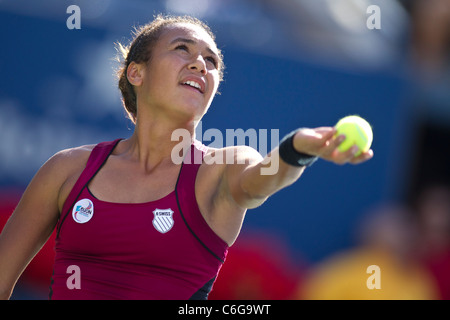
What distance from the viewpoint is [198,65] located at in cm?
322

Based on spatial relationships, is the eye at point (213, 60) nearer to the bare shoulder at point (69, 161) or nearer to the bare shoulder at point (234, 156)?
the bare shoulder at point (234, 156)

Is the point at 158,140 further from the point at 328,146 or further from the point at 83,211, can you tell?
the point at 328,146

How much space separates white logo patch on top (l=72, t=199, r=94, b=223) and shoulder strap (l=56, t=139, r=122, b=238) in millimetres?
36

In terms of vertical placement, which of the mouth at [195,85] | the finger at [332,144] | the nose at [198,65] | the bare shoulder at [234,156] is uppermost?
the nose at [198,65]

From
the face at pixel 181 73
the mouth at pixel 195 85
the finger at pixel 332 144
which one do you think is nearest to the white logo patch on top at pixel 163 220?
the face at pixel 181 73

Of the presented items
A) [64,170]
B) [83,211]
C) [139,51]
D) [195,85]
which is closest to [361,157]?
[195,85]

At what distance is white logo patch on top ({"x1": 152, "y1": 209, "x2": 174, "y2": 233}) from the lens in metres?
2.79

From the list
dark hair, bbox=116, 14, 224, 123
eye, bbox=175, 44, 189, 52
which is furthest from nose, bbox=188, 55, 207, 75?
dark hair, bbox=116, 14, 224, 123

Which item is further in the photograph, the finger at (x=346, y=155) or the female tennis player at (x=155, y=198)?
the female tennis player at (x=155, y=198)

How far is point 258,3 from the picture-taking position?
6.68 meters

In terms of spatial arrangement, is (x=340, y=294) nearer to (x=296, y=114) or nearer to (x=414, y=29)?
(x=296, y=114)

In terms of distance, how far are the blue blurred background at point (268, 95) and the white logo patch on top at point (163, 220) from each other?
2789 millimetres

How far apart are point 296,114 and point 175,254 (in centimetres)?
362

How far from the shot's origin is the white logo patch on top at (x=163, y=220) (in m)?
2.79
